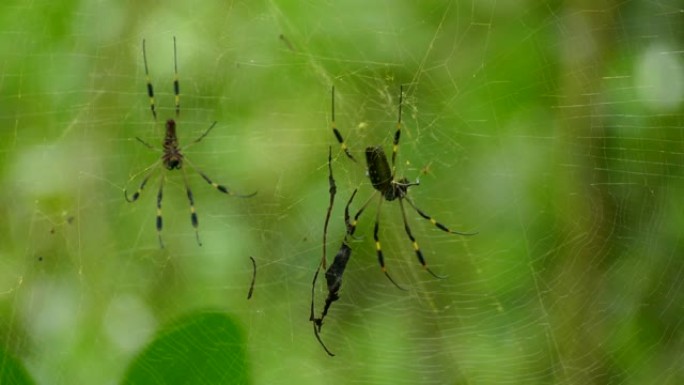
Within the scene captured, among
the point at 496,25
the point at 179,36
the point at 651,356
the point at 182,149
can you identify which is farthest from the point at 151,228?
the point at 651,356

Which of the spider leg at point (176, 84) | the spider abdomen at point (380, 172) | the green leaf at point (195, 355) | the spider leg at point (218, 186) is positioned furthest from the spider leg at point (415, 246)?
the green leaf at point (195, 355)

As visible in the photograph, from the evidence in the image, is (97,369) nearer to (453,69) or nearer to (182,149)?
(182,149)

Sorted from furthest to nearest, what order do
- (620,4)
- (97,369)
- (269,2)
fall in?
1. (269,2)
2. (620,4)
3. (97,369)

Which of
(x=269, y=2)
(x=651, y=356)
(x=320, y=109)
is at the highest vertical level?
(x=269, y=2)

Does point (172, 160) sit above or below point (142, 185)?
above

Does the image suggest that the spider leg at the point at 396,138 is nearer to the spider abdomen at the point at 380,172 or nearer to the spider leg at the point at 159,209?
the spider abdomen at the point at 380,172

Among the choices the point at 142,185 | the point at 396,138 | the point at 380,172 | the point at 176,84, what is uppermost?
the point at 176,84

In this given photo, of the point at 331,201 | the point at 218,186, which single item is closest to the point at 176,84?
the point at 218,186

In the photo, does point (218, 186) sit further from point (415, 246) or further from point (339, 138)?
point (415, 246)
